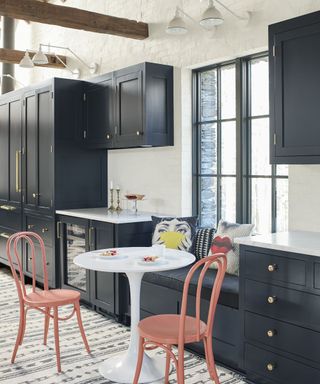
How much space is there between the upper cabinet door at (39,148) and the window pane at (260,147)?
2160mm

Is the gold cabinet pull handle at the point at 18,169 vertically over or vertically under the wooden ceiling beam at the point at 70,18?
under

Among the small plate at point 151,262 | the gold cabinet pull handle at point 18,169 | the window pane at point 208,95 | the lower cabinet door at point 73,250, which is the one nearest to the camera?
the small plate at point 151,262

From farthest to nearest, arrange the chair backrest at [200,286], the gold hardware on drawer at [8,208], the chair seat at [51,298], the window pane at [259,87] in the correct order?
the gold hardware on drawer at [8,208] → the window pane at [259,87] → the chair seat at [51,298] → the chair backrest at [200,286]

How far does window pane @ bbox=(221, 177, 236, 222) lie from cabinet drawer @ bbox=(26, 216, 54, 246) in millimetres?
1847

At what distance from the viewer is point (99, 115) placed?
204 inches

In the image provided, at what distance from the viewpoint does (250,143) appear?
4242mm

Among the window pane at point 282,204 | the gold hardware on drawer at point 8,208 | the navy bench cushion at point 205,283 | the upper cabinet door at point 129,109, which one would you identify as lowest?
the navy bench cushion at point 205,283

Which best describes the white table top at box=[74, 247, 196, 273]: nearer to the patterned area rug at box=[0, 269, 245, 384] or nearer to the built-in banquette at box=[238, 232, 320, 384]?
the built-in banquette at box=[238, 232, 320, 384]

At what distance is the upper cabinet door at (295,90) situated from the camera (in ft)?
9.98

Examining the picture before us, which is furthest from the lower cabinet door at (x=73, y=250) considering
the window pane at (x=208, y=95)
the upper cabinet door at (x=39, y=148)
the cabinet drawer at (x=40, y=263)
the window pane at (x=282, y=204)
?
the window pane at (x=282, y=204)

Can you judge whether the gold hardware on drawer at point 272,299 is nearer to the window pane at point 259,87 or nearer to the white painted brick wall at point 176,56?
the white painted brick wall at point 176,56

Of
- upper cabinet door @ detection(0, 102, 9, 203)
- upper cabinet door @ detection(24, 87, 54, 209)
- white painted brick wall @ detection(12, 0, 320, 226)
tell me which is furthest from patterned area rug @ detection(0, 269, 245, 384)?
upper cabinet door @ detection(0, 102, 9, 203)

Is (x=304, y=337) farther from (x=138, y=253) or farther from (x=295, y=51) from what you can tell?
(x=295, y=51)

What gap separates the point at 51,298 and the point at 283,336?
1555 mm
